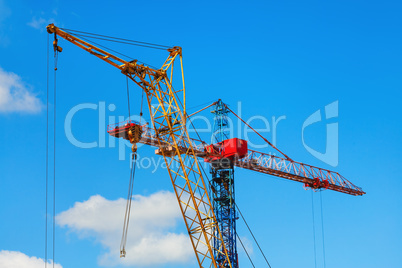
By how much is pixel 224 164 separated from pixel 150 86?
105 ft

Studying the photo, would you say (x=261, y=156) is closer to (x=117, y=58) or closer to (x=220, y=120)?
(x=220, y=120)

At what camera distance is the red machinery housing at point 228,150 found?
94.6 metres

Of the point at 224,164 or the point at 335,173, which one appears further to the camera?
the point at 335,173

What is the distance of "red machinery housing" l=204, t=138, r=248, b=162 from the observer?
310ft

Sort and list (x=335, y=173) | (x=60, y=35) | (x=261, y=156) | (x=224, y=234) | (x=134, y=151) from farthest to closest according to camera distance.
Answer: (x=335, y=173), (x=261, y=156), (x=224, y=234), (x=134, y=151), (x=60, y=35)

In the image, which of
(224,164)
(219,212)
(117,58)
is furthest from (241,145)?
(117,58)

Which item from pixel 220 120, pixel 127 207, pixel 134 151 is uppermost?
pixel 220 120

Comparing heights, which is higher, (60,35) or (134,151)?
(60,35)

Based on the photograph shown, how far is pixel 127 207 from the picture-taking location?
67.0m

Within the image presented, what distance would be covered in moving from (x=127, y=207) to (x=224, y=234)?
3126 centimetres

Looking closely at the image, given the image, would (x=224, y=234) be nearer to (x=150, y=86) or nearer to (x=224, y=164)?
(x=224, y=164)

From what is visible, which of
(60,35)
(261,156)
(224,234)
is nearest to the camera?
(60,35)

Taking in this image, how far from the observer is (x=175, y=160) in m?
68.8

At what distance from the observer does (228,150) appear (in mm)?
95250
